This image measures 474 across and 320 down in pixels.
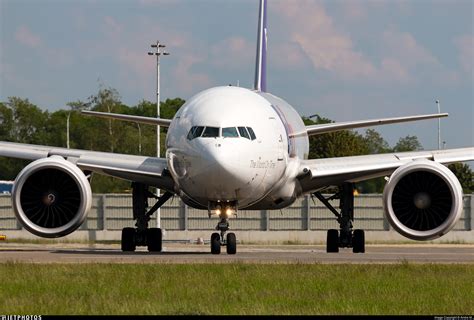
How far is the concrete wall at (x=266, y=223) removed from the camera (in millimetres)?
47531

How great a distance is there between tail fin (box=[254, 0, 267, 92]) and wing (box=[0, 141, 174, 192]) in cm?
754

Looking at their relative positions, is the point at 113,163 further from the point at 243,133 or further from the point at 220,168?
the point at 220,168

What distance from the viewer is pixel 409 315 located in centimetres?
1423

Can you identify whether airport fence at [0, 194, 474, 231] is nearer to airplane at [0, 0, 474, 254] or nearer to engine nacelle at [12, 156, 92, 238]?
airplane at [0, 0, 474, 254]

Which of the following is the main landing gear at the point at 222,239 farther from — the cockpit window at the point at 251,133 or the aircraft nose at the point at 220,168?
the cockpit window at the point at 251,133

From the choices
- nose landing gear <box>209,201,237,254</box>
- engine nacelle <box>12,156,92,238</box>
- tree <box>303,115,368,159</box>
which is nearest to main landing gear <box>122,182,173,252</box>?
engine nacelle <box>12,156,92,238</box>

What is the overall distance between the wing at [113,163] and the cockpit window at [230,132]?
9.77 ft

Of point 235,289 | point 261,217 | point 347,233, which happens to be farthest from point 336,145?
point 235,289

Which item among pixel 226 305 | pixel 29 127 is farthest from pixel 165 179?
pixel 29 127

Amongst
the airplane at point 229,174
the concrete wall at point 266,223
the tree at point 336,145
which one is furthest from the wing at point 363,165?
the tree at point 336,145

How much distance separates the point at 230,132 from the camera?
86.5ft

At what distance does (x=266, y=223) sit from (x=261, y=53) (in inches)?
488

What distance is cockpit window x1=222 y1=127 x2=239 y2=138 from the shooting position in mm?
26266

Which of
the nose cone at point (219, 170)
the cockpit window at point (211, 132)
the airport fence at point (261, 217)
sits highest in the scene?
the cockpit window at point (211, 132)
